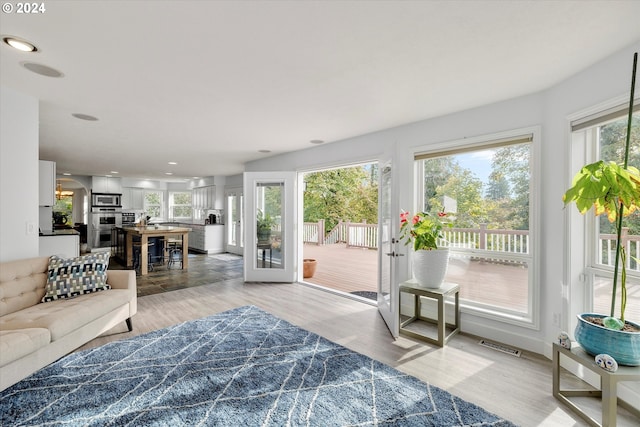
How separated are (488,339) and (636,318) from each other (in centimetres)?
120

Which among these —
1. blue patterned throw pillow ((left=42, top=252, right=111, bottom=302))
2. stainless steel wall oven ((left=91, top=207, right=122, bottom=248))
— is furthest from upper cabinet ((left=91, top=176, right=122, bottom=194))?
blue patterned throw pillow ((left=42, top=252, right=111, bottom=302))

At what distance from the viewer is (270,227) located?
18.4 feet

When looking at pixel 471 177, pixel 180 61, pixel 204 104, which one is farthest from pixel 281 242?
pixel 180 61

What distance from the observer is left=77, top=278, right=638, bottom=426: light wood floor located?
2.03 m

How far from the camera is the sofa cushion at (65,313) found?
88.1 inches

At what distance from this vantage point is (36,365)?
2.13 metres

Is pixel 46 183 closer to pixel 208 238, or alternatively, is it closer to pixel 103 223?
pixel 208 238

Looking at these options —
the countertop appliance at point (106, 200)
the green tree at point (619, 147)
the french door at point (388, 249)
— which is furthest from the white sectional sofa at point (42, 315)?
the countertop appliance at point (106, 200)

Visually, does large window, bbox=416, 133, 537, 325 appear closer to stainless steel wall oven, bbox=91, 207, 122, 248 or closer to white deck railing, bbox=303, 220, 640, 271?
white deck railing, bbox=303, 220, 640, 271

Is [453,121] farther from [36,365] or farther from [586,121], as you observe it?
[36,365]

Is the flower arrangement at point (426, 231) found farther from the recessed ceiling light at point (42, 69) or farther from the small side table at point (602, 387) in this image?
the recessed ceiling light at point (42, 69)

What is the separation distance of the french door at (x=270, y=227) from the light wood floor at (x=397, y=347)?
20.2 inches

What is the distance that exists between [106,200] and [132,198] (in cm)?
76

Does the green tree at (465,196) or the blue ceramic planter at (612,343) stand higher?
the green tree at (465,196)
